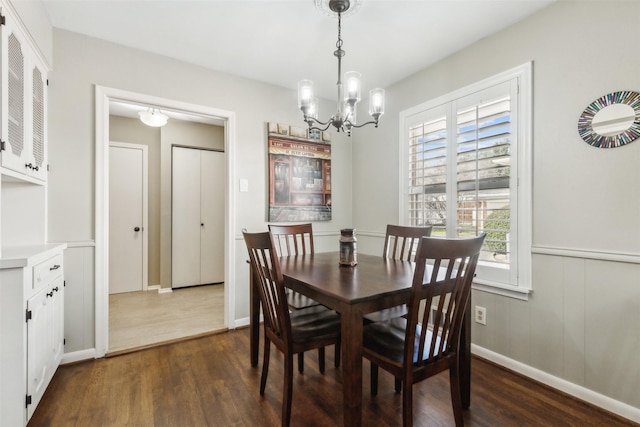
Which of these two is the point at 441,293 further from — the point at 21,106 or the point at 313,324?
the point at 21,106

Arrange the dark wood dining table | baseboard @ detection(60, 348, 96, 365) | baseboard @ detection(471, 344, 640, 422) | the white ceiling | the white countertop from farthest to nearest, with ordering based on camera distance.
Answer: baseboard @ detection(60, 348, 96, 365)
the white ceiling
baseboard @ detection(471, 344, 640, 422)
the white countertop
the dark wood dining table

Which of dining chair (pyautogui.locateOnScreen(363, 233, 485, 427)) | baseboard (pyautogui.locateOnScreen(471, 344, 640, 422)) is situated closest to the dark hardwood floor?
baseboard (pyautogui.locateOnScreen(471, 344, 640, 422))

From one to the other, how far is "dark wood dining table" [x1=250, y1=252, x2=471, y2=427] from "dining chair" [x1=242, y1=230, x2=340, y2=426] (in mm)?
119

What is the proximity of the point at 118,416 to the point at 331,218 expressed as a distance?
2574mm

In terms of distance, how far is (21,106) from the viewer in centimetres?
170

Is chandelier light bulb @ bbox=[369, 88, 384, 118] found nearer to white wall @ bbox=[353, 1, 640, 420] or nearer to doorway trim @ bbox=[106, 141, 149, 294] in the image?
white wall @ bbox=[353, 1, 640, 420]

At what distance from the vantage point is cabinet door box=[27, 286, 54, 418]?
1500 mm

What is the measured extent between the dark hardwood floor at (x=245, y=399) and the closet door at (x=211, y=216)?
2.30 meters

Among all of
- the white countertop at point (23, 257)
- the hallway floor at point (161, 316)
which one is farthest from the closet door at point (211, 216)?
the white countertop at point (23, 257)

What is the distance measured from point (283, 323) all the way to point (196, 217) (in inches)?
135

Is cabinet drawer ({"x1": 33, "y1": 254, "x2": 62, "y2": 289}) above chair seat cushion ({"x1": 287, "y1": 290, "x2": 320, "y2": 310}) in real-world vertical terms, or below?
above

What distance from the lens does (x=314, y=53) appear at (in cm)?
256

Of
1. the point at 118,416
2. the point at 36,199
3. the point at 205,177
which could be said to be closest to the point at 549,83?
the point at 118,416

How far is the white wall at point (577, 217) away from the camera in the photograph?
63.4 inches
